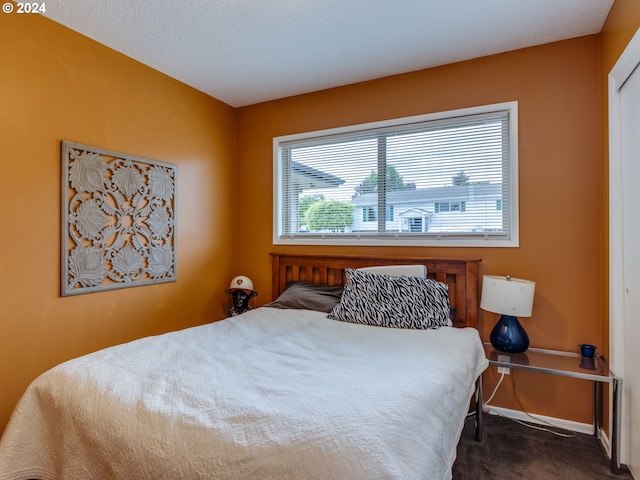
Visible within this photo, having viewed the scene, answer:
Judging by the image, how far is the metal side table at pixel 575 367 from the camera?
6.08 ft

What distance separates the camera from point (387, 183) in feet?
9.73

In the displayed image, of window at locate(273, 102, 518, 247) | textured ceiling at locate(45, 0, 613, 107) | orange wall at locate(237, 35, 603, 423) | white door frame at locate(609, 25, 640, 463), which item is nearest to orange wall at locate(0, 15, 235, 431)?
textured ceiling at locate(45, 0, 613, 107)

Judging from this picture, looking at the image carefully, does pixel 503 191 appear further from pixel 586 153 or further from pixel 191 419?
pixel 191 419

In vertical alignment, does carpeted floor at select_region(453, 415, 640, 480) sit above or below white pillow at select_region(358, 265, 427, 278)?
below

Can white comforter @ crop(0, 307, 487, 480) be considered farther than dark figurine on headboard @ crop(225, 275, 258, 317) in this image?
No

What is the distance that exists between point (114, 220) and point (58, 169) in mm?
457

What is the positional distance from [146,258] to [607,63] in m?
3.36

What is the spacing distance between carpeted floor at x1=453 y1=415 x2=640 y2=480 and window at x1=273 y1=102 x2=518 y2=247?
4.15ft

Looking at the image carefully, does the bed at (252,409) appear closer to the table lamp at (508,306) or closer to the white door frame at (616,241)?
the table lamp at (508,306)

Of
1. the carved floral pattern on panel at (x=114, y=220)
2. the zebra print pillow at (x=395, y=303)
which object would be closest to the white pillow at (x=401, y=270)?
the zebra print pillow at (x=395, y=303)

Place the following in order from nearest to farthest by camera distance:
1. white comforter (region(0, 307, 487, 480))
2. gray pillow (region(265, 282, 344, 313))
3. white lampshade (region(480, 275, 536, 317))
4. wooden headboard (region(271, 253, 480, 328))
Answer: white comforter (region(0, 307, 487, 480)) < white lampshade (region(480, 275, 536, 317)) < wooden headboard (region(271, 253, 480, 328)) < gray pillow (region(265, 282, 344, 313))

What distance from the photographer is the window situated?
2.56 m

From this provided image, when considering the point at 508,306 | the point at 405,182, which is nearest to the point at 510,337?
the point at 508,306

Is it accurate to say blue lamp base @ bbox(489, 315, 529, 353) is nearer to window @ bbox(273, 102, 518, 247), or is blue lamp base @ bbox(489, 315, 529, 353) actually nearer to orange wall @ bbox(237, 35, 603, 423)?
orange wall @ bbox(237, 35, 603, 423)
